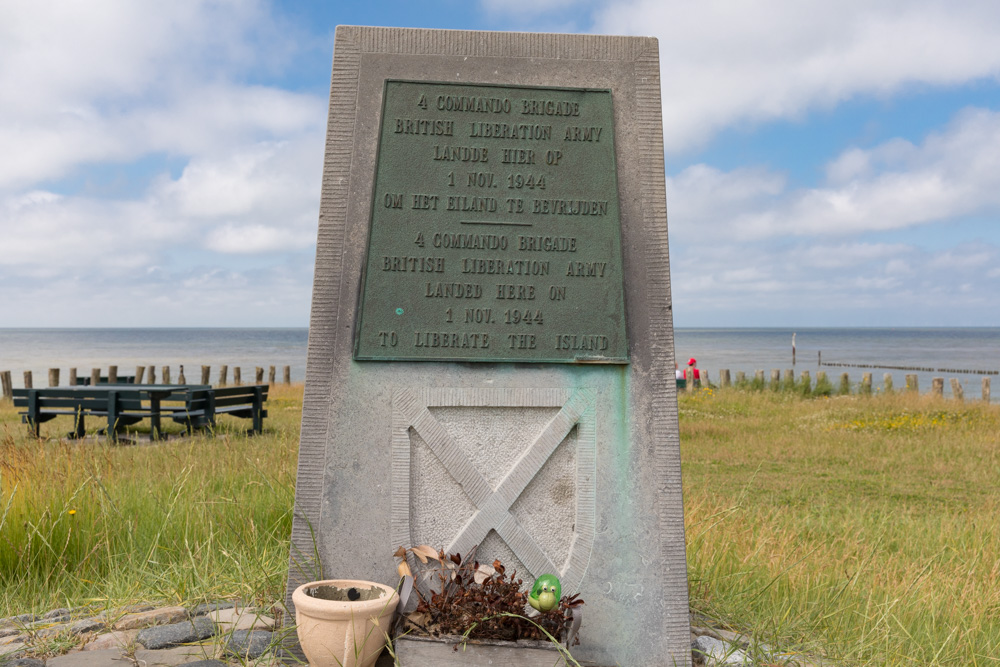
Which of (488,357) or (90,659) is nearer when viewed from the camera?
(90,659)

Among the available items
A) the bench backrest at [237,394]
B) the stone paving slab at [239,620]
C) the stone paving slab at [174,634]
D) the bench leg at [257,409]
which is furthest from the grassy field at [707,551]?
the bench leg at [257,409]

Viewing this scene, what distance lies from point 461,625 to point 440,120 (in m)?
2.44

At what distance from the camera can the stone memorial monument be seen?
3.60m

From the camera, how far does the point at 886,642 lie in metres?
3.74

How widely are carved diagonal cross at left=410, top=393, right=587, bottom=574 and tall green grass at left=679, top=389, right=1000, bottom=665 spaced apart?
1225mm

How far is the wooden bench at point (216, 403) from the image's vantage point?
11693mm

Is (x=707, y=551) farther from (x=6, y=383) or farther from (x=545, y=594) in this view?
(x=6, y=383)

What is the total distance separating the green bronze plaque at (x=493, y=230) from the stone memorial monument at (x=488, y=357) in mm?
10

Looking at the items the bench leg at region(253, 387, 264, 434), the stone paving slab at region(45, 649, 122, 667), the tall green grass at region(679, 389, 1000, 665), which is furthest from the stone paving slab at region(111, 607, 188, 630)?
the bench leg at region(253, 387, 264, 434)

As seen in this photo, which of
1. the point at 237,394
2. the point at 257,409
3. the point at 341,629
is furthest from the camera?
the point at 257,409

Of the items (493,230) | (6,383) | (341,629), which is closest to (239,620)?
(341,629)

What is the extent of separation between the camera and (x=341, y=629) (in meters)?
3.05

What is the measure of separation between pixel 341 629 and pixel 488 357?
1.39 metres

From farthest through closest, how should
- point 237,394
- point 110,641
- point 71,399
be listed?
point 237,394 < point 71,399 < point 110,641
